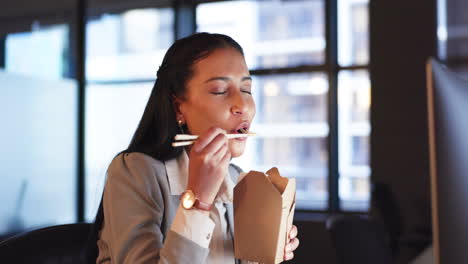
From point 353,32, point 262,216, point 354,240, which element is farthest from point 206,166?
point 353,32

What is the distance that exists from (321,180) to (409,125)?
3.16ft

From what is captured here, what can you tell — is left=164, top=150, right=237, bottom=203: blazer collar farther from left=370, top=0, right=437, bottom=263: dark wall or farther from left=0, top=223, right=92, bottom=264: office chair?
left=370, top=0, right=437, bottom=263: dark wall

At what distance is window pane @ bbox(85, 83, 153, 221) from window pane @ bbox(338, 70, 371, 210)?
2109mm

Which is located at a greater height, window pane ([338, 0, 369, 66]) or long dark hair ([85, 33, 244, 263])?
window pane ([338, 0, 369, 66])

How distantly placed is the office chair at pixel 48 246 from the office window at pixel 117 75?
407 cm

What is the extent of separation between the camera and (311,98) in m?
4.54

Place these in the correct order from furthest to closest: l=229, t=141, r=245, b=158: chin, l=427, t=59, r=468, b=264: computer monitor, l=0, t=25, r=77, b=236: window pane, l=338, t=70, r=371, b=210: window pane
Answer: l=338, t=70, r=371, b=210: window pane, l=0, t=25, r=77, b=236: window pane, l=229, t=141, r=245, b=158: chin, l=427, t=59, r=468, b=264: computer monitor

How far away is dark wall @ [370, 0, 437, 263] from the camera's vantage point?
4.06m

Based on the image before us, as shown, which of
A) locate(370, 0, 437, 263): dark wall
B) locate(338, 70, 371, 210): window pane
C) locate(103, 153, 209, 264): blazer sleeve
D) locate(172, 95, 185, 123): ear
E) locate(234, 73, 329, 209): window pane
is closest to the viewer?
locate(103, 153, 209, 264): blazer sleeve

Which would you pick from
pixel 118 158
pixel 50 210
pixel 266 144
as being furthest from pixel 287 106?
pixel 118 158

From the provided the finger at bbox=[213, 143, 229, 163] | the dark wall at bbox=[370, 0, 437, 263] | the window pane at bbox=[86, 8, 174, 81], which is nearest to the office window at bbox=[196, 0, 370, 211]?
the dark wall at bbox=[370, 0, 437, 263]

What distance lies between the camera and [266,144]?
4672 millimetres

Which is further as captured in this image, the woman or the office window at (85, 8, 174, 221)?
the office window at (85, 8, 174, 221)

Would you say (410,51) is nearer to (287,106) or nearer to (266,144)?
(287,106)
